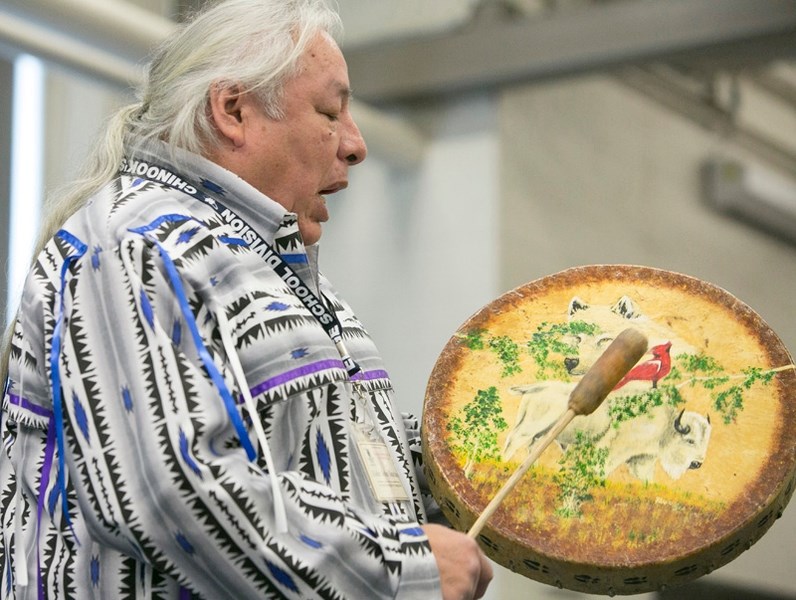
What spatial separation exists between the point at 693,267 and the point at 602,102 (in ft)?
2.83

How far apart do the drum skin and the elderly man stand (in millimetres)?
118

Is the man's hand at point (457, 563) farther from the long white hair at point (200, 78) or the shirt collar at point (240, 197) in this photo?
the long white hair at point (200, 78)

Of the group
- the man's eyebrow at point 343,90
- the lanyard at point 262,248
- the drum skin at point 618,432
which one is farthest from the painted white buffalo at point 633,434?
the man's eyebrow at point 343,90

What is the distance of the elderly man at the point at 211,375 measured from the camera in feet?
4.33

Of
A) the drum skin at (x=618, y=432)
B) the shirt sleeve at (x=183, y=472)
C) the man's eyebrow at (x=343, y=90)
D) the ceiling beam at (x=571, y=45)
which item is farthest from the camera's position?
the ceiling beam at (x=571, y=45)

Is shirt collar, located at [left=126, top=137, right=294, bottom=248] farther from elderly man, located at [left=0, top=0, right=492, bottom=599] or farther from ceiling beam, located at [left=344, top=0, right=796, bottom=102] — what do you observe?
ceiling beam, located at [left=344, top=0, right=796, bottom=102]

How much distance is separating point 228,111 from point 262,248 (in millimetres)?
225

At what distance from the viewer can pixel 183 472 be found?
1.30m

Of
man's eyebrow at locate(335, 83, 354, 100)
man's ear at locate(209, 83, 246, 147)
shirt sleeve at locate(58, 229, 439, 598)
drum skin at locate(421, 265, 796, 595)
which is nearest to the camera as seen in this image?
shirt sleeve at locate(58, 229, 439, 598)

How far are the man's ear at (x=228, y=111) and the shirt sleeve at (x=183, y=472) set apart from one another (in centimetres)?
32

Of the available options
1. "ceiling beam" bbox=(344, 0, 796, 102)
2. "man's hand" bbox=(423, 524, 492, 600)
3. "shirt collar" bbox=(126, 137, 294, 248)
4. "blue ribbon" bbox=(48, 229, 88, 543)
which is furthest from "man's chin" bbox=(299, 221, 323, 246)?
"ceiling beam" bbox=(344, 0, 796, 102)

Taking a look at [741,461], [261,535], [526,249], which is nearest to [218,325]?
[261,535]

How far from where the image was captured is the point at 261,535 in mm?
1313

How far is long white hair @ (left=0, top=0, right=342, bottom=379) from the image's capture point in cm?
170
